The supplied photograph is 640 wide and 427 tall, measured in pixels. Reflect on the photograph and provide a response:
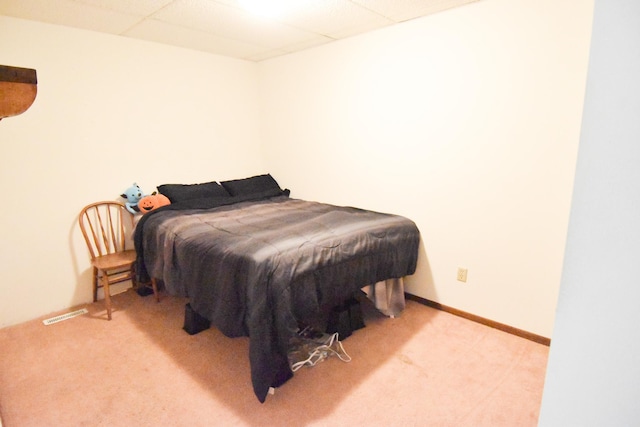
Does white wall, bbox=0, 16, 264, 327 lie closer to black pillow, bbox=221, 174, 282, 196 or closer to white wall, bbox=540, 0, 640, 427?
black pillow, bbox=221, 174, 282, 196

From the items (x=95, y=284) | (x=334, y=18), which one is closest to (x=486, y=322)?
(x=334, y=18)

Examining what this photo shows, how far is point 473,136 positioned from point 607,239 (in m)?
1.99

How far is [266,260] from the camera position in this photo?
1.74 m

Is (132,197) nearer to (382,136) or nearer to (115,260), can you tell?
(115,260)

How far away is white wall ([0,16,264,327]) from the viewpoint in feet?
7.99

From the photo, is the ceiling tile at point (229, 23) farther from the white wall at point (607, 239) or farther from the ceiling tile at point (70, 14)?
the white wall at point (607, 239)

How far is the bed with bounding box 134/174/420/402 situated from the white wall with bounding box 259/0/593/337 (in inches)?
12.6

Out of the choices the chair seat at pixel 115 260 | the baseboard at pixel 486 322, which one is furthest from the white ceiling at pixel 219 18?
the baseboard at pixel 486 322

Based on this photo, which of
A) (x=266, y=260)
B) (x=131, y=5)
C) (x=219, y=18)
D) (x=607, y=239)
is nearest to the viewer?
(x=607, y=239)

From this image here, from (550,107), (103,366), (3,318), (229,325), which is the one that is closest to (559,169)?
(550,107)

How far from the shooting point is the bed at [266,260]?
1695 mm

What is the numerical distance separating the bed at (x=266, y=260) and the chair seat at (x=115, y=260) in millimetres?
103

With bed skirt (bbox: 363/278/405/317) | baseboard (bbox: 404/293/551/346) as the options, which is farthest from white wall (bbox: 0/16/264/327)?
baseboard (bbox: 404/293/551/346)

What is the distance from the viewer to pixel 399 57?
102 inches
